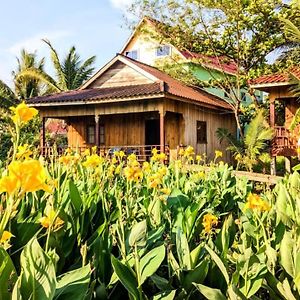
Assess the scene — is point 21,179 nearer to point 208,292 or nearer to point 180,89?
point 208,292

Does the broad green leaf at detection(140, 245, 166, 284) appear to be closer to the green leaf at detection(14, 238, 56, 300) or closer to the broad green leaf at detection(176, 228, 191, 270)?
the broad green leaf at detection(176, 228, 191, 270)

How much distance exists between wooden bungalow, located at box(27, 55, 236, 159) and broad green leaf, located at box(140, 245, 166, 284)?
14061 mm

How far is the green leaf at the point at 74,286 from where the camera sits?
3.69 feet

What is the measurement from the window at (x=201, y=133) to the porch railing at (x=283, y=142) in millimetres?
5352

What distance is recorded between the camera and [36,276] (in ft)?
3.48

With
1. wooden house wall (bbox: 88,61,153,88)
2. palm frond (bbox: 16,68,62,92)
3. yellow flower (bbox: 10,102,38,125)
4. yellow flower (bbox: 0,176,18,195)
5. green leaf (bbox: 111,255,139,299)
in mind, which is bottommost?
green leaf (bbox: 111,255,139,299)

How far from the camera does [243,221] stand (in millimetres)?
2088

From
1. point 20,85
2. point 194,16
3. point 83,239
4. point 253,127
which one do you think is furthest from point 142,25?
point 83,239

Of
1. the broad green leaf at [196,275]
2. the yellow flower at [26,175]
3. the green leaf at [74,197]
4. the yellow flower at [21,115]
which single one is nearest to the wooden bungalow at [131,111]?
the green leaf at [74,197]

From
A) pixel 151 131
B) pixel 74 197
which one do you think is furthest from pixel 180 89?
pixel 74 197

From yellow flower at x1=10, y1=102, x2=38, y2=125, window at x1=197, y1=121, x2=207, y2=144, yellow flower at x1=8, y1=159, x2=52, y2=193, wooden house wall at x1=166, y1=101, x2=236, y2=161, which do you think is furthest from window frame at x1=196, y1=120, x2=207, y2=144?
yellow flower at x1=8, y1=159, x2=52, y2=193

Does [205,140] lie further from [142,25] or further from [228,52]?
[142,25]

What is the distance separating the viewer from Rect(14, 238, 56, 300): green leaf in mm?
1023

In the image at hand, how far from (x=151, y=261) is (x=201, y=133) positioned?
1834 cm
